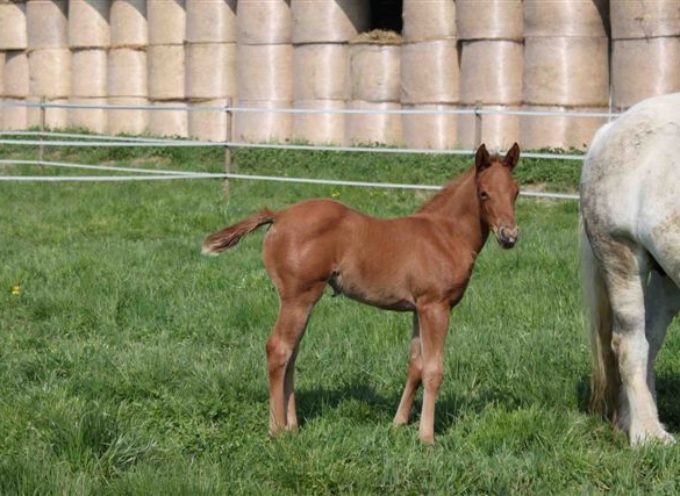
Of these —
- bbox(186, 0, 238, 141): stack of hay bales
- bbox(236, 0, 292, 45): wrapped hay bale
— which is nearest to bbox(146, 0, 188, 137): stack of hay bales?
bbox(186, 0, 238, 141): stack of hay bales

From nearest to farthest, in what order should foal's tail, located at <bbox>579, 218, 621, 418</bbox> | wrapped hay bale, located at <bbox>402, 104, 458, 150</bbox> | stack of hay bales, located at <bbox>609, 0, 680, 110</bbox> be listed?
1. foal's tail, located at <bbox>579, 218, 621, 418</bbox>
2. stack of hay bales, located at <bbox>609, 0, 680, 110</bbox>
3. wrapped hay bale, located at <bbox>402, 104, 458, 150</bbox>

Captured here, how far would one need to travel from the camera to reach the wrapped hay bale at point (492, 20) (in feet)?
51.6

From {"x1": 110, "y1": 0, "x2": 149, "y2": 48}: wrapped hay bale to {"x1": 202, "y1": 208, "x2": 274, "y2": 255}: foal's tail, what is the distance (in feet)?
52.5

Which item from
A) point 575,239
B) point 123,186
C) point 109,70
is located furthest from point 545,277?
point 109,70

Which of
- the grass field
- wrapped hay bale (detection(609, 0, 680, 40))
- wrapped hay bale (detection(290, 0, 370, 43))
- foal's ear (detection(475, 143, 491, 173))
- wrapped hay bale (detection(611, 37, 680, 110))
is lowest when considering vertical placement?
the grass field

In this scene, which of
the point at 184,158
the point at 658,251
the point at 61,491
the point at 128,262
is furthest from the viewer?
the point at 184,158

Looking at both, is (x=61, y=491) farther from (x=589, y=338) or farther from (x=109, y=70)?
(x=109, y=70)

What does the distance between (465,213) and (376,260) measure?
48cm

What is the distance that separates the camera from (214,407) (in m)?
5.99

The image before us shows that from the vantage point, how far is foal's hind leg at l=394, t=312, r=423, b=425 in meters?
5.79

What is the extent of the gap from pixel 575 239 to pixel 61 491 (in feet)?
21.8

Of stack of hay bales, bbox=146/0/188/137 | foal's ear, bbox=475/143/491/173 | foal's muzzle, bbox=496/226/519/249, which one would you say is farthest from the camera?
stack of hay bales, bbox=146/0/188/137

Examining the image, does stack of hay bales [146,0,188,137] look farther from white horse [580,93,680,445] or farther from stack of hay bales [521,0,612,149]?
white horse [580,93,680,445]

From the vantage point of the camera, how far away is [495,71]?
51.8ft
